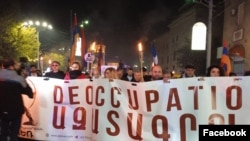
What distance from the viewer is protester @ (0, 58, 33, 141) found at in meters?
7.69

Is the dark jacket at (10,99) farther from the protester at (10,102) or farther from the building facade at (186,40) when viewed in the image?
the building facade at (186,40)

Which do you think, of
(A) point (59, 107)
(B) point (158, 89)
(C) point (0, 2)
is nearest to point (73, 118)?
(A) point (59, 107)

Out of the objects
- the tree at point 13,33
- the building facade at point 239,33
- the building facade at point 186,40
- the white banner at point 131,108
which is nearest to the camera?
the white banner at point 131,108

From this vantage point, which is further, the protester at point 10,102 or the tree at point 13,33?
the tree at point 13,33

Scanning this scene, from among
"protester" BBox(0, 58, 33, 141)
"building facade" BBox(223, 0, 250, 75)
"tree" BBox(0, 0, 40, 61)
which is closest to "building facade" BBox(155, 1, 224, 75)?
"building facade" BBox(223, 0, 250, 75)

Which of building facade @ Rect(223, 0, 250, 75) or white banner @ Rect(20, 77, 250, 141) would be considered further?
building facade @ Rect(223, 0, 250, 75)

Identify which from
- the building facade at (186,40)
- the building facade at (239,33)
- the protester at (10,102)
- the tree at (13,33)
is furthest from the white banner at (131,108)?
the tree at (13,33)

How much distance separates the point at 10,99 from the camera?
25.4 ft

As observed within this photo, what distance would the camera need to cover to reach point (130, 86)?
26.2ft

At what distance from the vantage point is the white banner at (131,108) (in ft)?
23.9

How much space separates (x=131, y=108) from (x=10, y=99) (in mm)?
2085

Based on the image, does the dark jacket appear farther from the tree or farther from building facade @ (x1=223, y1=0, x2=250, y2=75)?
the tree

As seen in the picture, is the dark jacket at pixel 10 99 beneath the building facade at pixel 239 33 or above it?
beneath

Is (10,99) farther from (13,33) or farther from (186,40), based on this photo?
(186,40)
